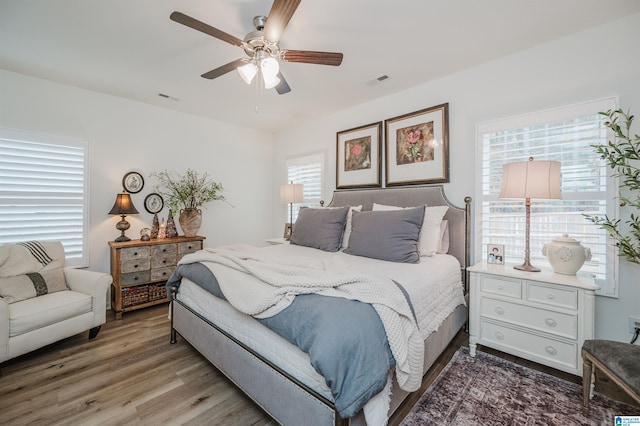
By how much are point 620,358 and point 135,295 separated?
168 inches

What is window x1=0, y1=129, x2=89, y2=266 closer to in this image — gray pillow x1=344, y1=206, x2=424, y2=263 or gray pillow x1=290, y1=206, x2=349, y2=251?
gray pillow x1=290, y1=206, x2=349, y2=251

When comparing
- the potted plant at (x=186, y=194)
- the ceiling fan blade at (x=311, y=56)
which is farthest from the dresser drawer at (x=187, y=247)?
the ceiling fan blade at (x=311, y=56)

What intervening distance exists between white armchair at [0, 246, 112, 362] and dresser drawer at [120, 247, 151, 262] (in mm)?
479

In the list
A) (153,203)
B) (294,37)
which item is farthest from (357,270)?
(153,203)

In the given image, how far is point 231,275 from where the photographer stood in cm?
186

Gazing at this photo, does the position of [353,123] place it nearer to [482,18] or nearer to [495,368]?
[482,18]

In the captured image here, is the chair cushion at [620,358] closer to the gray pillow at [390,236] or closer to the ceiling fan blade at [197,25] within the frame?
the gray pillow at [390,236]

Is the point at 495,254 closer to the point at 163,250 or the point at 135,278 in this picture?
the point at 163,250

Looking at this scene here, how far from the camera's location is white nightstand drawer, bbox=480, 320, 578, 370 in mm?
1892

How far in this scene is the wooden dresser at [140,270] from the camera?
3.13 m

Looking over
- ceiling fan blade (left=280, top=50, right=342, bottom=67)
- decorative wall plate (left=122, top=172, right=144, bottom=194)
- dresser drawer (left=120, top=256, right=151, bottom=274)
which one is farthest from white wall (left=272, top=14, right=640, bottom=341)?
dresser drawer (left=120, top=256, right=151, bottom=274)

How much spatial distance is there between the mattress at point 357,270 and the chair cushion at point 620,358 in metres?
0.83

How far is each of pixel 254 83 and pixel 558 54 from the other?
292cm

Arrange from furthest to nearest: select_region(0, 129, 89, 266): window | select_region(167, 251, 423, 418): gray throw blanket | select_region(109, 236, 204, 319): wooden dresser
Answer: select_region(109, 236, 204, 319): wooden dresser, select_region(0, 129, 89, 266): window, select_region(167, 251, 423, 418): gray throw blanket
